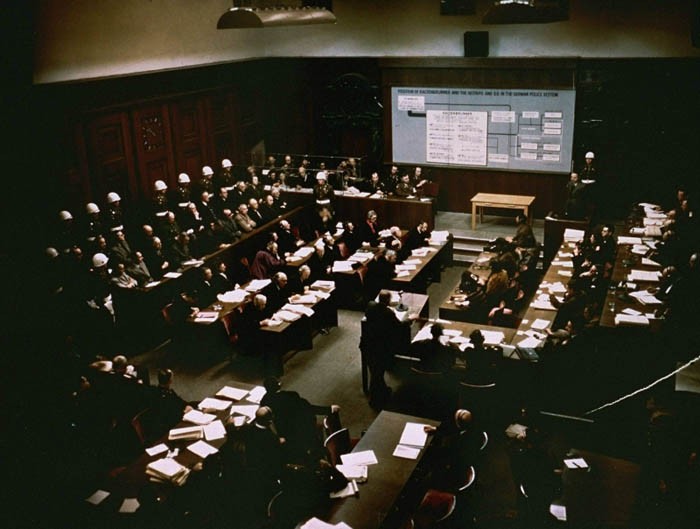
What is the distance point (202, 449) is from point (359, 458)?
1.54 metres

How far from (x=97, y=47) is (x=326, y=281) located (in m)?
6.17

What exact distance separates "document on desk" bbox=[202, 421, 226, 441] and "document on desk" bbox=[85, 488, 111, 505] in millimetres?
1090

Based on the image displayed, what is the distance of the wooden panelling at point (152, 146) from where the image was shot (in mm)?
12992

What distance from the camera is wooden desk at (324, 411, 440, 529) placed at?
218 inches

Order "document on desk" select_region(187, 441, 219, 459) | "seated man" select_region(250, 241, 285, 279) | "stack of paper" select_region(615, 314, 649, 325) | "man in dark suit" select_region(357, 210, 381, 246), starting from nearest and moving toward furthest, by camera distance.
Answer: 1. "document on desk" select_region(187, 441, 219, 459)
2. "stack of paper" select_region(615, 314, 649, 325)
3. "seated man" select_region(250, 241, 285, 279)
4. "man in dark suit" select_region(357, 210, 381, 246)

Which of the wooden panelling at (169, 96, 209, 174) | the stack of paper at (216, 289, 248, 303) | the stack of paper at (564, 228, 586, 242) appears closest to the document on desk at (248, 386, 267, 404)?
the stack of paper at (216, 289, 248, 303)

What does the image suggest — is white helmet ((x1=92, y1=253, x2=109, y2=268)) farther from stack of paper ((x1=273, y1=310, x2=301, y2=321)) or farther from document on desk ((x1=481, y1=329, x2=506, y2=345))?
document on desk ((x1=481, y1=329, x2=506, y2=345))

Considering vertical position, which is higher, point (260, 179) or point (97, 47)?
point (97, 47)

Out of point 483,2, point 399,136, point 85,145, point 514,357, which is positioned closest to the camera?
point 514,357

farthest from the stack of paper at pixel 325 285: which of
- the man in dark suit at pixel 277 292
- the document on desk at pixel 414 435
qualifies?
the document on desk at pixel 414 435

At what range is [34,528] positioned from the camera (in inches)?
217

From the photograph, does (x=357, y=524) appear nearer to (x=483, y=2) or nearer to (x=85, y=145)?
(x=85, y=145)

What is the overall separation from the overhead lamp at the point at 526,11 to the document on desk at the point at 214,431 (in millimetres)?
4786

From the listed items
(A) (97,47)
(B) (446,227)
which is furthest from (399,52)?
(A) (97,47)
